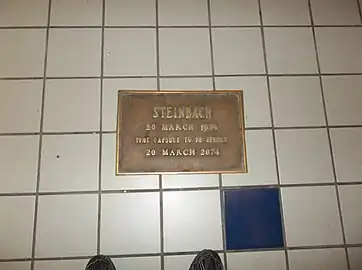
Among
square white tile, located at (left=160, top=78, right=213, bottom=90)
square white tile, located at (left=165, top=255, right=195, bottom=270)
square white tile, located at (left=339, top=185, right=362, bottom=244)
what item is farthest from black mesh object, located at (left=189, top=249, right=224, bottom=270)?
square white tile, located at (left=160, top=78, right=213, bottom=90)

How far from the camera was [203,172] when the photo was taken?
1494 millimetres

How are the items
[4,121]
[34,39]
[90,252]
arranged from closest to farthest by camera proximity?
1. [90,252]
2. [4,121]
3. [34,39]

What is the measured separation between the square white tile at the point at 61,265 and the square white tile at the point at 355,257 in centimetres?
89

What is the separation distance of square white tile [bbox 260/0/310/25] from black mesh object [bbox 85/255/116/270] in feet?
3.52

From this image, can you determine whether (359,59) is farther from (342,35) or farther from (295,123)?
(295,123)

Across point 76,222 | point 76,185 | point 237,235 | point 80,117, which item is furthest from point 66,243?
point 237,235

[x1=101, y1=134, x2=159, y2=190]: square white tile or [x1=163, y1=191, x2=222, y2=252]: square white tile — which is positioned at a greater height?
[x1=101, y1=134, x2=159, y2=190]: square white tile

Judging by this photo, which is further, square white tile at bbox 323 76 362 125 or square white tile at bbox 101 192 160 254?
square white tile at bbox 323 76 362 125

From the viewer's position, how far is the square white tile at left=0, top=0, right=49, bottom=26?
5.37ft

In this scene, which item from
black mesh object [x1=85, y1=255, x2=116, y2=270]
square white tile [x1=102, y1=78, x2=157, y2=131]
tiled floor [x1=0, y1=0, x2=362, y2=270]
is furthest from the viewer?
square white tile [x1=102, y1=78, x2=157, y2=131]

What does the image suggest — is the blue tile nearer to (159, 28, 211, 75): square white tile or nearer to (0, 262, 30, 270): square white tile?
(159, 28, 211, 75): square white tile

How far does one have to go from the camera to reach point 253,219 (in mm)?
1461

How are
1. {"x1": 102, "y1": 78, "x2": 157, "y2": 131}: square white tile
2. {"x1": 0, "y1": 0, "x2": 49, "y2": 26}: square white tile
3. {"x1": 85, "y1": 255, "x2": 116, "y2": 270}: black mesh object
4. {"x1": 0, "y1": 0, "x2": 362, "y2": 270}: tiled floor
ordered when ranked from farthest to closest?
{"x1": 0, "y1": 0, "x2": 49, "y2": 26}: square white tile, {"x1": 102, "y1": 78, "x2": 157, "y2": 131}: square white tile, {"x1": 0, "y1": 0, "x2": 362, "y2": 270}: tiled floor, {"x1": 85, "y1": 255, "x2": 116, "y2": 270}: black mesh object

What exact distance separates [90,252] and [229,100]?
0.73 meters
